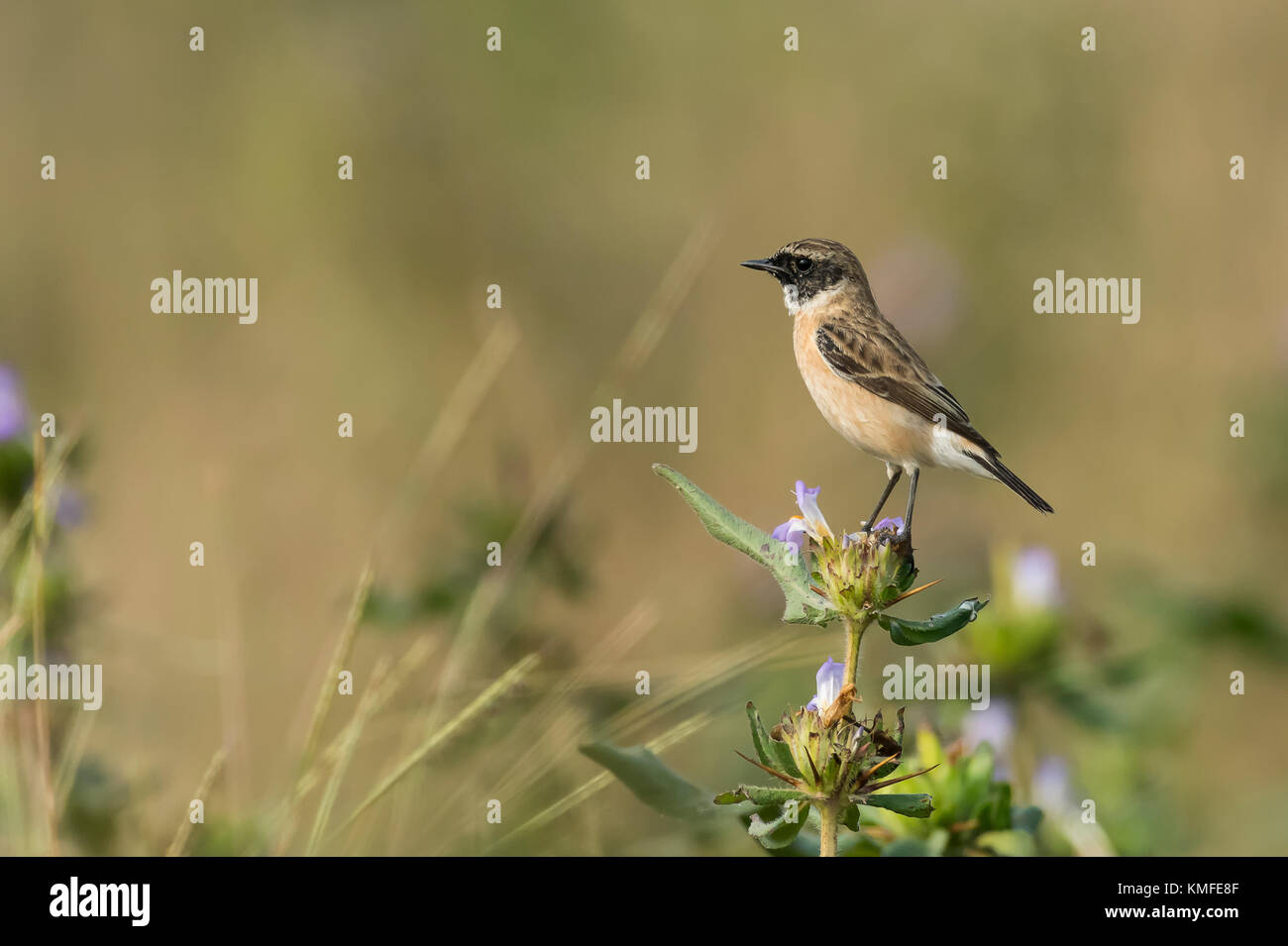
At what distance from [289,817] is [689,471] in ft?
11.9

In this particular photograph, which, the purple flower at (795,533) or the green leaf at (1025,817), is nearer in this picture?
the purple flower at (795,533)

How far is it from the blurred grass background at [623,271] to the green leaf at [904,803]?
282 centimetres

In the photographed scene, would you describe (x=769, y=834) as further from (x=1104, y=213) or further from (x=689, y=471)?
(x=1104, y=213)

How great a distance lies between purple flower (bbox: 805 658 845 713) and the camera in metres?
1.62

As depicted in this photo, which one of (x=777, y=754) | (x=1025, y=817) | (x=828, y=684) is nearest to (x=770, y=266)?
(x=1025, y=817)

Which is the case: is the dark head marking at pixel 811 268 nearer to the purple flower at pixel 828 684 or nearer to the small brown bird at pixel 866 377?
the small brown bird at pixel 866 377

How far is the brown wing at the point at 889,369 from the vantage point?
2.87 metres

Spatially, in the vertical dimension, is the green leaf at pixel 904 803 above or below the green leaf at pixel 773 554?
below

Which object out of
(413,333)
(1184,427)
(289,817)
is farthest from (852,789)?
(413,333)

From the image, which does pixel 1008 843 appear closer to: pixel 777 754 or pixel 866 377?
pixel 777 754

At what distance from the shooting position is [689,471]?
19.0 feet

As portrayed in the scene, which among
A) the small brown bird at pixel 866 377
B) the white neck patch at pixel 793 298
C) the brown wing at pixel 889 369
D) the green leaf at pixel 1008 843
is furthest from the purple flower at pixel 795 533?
the white neck patch at pixel 793 298

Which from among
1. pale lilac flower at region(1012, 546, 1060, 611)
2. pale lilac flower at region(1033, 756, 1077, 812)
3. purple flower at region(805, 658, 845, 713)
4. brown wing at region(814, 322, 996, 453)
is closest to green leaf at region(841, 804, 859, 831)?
purple flower at region(805, 658, 845, 713)

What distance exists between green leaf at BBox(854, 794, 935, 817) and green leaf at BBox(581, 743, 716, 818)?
0.73ft
